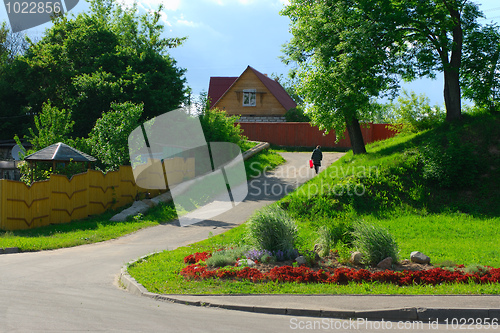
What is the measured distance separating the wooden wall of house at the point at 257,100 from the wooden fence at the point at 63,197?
3042 cm

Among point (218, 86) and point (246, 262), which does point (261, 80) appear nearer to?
point (218, 86)

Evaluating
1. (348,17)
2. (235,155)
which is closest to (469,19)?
(348,17)

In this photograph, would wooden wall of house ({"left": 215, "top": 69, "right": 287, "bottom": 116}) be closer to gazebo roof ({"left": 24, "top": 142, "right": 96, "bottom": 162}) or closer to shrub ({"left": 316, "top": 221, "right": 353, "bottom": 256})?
gazebo roof ({"left": 24, "top": 142, "right": 96, "bottom": 162})

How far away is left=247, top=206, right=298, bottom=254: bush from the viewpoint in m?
10.6

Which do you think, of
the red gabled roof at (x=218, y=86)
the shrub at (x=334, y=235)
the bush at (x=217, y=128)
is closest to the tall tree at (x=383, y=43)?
the bush at (x=217, y=128)

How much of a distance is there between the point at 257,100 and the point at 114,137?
100 feet

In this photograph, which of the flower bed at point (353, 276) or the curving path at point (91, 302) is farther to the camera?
the flower bed at point (353, 276)

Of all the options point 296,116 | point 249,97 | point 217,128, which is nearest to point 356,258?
point 217,128

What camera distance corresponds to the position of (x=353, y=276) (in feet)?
29.6

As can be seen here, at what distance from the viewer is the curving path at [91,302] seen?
6.28 meters

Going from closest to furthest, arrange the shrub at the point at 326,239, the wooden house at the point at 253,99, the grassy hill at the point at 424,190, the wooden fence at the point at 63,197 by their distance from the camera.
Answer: the shrub at the point at 326,239 → the grassy hill at the point at 424,190 → the wooden fence at the point at 63,197 → the wooden house at the point at 253,99

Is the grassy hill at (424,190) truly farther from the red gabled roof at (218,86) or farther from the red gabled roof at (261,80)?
the red gabled roof at (218,86)

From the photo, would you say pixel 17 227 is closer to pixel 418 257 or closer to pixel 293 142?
pixel 418 257

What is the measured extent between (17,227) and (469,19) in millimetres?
22587
